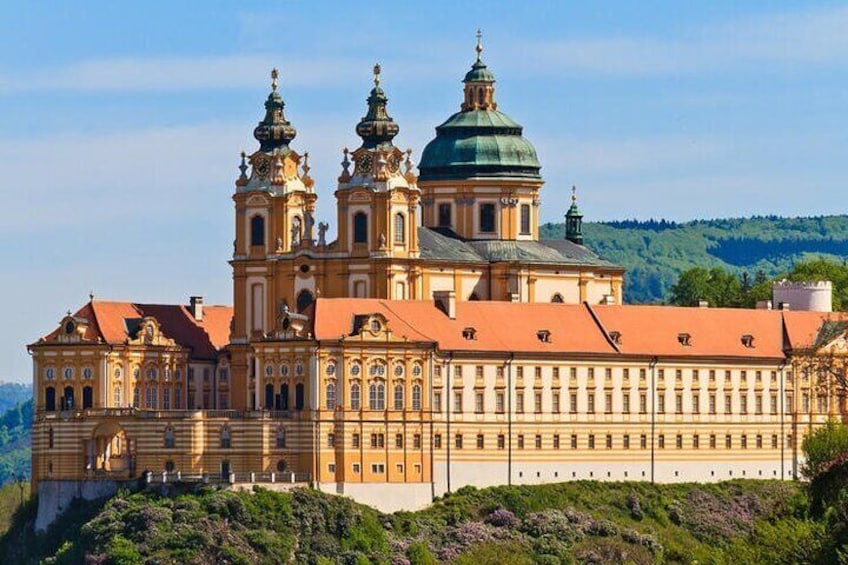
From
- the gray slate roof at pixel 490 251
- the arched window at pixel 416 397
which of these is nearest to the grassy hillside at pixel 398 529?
the arched window at pixel 416 397

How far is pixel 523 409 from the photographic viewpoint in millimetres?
158500

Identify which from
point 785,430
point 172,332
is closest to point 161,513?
point 172,332

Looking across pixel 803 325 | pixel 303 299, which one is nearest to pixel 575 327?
pixel 303 299

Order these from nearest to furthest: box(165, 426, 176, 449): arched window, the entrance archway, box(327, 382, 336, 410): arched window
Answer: box(327, 382, 336, 410): arched window < box(165, 426, 176, 449): arched window < the entrance archway

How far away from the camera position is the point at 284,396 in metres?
153

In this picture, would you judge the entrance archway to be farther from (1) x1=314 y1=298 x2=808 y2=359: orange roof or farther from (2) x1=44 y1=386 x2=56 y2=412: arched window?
(1) x1=314 y1=298 x2=808 y2=359: orange roof

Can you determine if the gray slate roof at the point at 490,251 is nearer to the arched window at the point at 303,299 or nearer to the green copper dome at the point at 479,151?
the green copper dome at the point at 479,151

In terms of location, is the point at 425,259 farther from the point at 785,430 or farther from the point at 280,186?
the point at 785,430

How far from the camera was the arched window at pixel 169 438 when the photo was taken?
153m

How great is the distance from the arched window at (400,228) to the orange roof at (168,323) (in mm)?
11979

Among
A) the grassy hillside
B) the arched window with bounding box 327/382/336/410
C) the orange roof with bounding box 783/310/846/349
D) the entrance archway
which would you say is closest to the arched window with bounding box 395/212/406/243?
the arched window with bounding box 327/382/336/410

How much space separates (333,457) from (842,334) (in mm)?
33823

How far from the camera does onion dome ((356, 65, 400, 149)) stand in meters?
162

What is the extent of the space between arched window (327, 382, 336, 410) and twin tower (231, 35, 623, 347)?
15.2 ft
